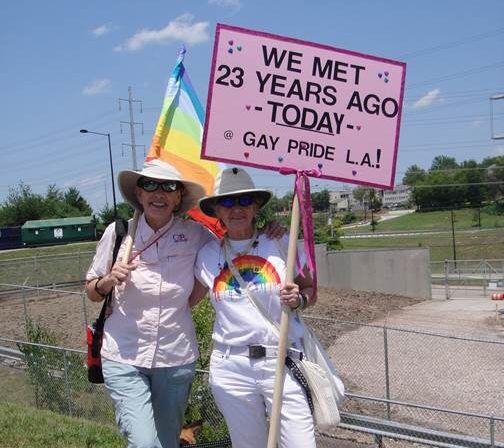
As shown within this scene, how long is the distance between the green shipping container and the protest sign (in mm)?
59681

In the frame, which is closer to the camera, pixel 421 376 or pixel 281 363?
pixel 281 363

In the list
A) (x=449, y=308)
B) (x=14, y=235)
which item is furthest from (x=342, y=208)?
(x=449, y=308)

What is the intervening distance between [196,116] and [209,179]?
466 millimetres

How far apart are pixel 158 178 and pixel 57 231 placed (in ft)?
209

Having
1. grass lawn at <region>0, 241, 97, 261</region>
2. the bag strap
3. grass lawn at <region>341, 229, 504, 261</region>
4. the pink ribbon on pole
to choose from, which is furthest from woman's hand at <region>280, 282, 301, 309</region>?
grass lawn at <region>341, 229, 504, 261</region>

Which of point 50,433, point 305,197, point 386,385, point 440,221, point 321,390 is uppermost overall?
point 440,221

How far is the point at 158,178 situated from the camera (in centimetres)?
357

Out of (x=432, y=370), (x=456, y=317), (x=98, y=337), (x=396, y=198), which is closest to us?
(x=98, y=337)

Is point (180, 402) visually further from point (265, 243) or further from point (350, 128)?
point (350, 128)

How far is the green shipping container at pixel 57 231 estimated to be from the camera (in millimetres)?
62844

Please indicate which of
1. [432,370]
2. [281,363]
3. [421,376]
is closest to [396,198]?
[432,370]

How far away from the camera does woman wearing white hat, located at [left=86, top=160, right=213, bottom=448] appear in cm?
347

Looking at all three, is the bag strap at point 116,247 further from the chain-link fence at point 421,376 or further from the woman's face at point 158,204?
the chain-link fence at point 421,376

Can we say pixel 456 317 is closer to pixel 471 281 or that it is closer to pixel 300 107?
pixel 471 281
